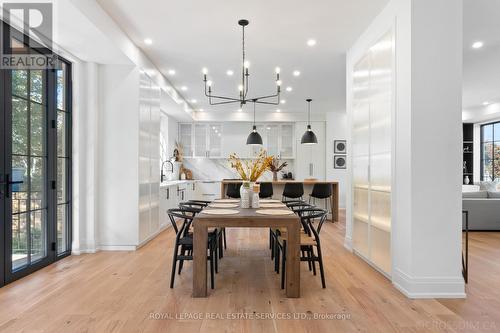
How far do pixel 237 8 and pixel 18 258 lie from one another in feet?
11.4

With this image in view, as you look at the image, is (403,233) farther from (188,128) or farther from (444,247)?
(188,128)

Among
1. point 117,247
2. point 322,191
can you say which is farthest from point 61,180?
point 322,191

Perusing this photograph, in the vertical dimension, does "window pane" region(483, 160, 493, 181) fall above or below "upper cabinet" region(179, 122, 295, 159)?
below

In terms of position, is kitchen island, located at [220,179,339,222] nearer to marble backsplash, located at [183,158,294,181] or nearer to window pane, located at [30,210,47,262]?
marble backsplash, located at [183,158,294,181]

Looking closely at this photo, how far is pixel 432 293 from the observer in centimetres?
281

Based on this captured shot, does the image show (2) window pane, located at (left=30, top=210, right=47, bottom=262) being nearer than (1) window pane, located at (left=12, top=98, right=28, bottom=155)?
No

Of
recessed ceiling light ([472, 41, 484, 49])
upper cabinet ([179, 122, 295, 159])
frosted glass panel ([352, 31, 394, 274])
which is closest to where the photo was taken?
frosted glass panel ([352, 31, 394, 274])

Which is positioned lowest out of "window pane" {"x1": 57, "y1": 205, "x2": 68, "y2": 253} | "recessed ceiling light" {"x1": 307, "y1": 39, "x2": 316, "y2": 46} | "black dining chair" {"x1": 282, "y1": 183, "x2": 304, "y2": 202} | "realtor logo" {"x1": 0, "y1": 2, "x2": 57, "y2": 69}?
"window pane" {"x1": 57, "y1": 205, "x2": 68, "y2": 253}

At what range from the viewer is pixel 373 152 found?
3.70m

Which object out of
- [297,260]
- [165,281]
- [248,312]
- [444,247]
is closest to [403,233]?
[444,247]

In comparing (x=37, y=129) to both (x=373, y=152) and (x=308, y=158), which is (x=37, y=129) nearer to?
(x=373, y=152)

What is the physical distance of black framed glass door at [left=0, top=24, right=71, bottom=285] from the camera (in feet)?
10.2

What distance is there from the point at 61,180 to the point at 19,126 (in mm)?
995

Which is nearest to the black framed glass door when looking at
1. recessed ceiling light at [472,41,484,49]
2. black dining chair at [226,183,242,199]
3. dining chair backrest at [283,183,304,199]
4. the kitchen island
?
black dining chair at [226,183,242,199]
